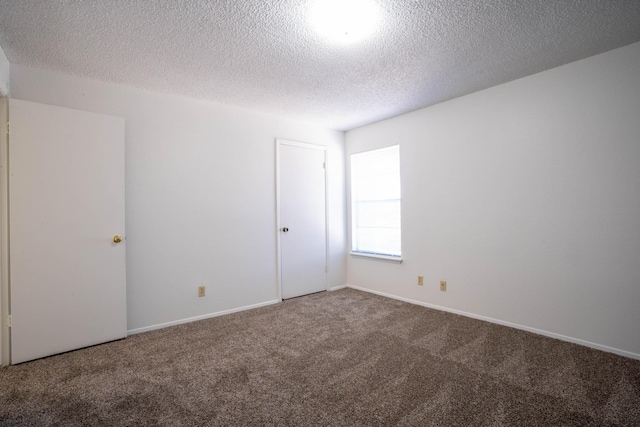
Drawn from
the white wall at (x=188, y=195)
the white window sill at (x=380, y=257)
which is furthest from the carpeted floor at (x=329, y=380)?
the white window sill at (x=380, y=257)

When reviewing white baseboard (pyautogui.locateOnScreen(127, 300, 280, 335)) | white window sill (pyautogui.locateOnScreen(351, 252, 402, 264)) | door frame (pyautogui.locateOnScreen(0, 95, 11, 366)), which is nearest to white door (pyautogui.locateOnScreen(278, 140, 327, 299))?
white baseboard (pyautogui.locateOnScreen(127, 300, 280, 335))

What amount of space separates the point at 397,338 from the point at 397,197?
1.91m

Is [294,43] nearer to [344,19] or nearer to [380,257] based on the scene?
[344,19]

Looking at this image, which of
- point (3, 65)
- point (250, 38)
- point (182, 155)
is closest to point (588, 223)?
point (250, 38)

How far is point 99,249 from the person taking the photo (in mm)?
2658

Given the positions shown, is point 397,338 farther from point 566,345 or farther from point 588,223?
point 588,223

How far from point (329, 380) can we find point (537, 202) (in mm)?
2431

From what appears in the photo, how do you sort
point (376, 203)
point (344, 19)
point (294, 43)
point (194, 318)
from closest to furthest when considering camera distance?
1. point (344, 19)
2. point (294, 43)
3. point (194, 318)
4. point (376, 203)

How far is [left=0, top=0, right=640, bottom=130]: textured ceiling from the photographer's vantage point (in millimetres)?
1883

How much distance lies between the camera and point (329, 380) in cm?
205

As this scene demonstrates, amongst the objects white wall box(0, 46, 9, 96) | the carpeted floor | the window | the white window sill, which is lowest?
the carpeted floor

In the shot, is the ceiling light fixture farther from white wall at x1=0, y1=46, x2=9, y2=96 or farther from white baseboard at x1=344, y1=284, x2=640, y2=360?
white baseboard at x1=344, y1=284, x2=640, y2=360

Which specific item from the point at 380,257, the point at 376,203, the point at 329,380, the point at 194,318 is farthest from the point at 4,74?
the point at 380,257

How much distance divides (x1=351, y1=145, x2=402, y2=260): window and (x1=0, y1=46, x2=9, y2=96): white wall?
3757 millimetres
